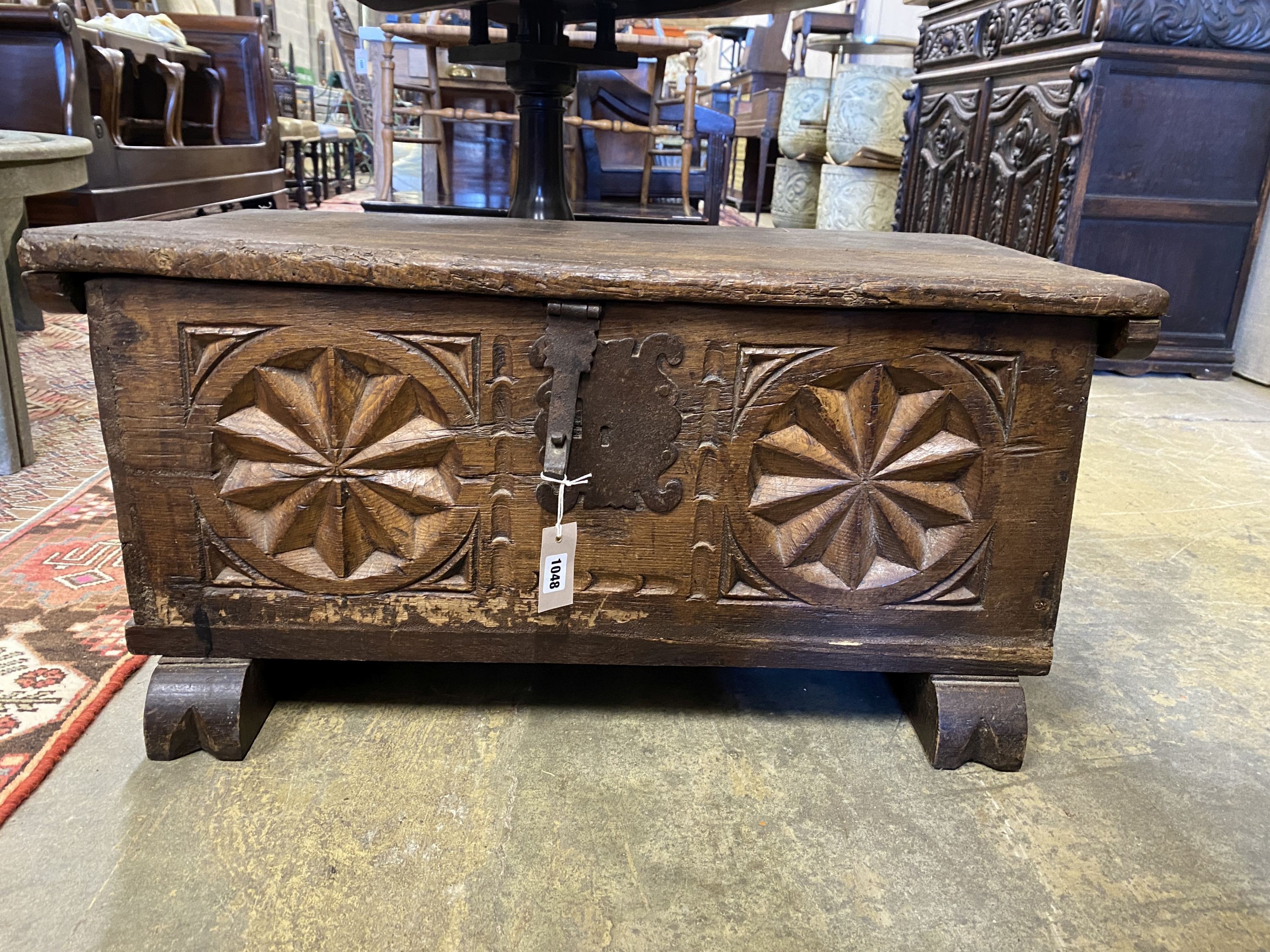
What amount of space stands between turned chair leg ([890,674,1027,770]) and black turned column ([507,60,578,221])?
1.28 meters

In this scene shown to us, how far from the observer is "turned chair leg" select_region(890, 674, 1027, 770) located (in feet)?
3.70

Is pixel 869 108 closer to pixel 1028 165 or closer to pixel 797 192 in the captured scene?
pixel 797 192

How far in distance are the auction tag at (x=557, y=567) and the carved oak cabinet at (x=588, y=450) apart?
0.05ft

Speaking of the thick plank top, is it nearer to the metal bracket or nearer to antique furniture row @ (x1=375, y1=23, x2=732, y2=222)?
the metal bracket

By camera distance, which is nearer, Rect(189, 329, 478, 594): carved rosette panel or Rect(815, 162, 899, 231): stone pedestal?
Rect(189, 329, 478, 594): carved rosette panel

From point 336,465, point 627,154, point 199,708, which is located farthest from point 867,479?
point 627,154

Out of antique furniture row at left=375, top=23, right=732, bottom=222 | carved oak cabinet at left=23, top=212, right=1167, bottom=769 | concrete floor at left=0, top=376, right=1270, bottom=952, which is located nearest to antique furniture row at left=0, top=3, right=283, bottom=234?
antique furniture row at left=375, top=23, right=732, bottom=222

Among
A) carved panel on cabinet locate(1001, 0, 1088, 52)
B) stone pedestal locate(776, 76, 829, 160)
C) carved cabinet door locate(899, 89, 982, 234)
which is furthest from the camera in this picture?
stone pedestal locate(776, 76, 829, 160)

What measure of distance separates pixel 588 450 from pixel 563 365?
0.35ft

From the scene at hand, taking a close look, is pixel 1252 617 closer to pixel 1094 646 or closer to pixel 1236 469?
pixel 1094 646

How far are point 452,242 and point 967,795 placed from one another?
0.90 m

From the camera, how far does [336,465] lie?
3.41 ft

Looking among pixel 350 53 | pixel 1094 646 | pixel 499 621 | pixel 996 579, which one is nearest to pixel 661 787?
pixel 499 621

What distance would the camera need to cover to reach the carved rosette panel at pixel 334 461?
1.01 m
